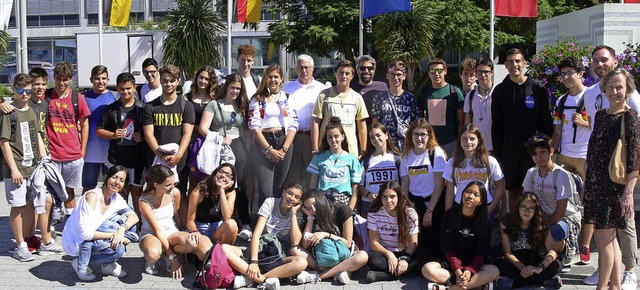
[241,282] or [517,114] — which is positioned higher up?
[517,114]

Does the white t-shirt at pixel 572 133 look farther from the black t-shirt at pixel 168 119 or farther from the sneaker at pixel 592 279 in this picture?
the black t-shirt at pixel 168 119

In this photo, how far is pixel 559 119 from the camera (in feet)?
22.4

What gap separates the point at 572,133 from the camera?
6695 mm

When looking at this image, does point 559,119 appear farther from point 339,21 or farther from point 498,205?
point 339,21

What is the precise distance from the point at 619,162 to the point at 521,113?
163cm

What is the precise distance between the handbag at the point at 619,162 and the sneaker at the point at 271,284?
276 cm

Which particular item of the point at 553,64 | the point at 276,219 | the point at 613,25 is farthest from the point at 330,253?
the point at 613,25

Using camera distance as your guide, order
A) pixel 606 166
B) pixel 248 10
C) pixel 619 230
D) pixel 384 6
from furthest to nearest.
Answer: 1. pixel 248 10
2. pixel 384 6
3. pixel 619 230
4. pixel 606 166

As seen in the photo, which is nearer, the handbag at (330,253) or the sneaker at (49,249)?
the handbag at (330,253)

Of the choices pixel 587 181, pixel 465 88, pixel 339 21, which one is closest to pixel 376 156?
pixel 465 88

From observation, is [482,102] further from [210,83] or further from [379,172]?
[210,83]

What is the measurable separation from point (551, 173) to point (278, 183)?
2673 millimetres

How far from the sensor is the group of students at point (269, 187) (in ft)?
19.7

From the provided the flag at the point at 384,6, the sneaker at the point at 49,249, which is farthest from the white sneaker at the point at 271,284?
the flag at the point at 384,6
